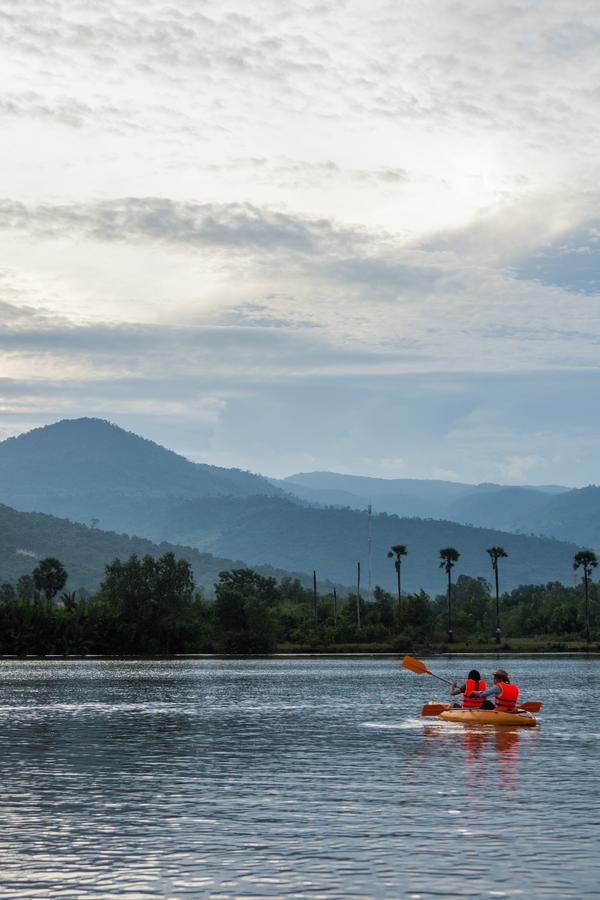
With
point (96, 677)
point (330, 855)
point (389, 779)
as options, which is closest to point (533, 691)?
point (96, 677)

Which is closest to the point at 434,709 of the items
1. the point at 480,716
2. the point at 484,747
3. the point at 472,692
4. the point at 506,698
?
the point at 472,692

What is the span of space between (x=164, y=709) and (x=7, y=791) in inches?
1802

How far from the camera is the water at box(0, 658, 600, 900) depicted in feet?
98.9

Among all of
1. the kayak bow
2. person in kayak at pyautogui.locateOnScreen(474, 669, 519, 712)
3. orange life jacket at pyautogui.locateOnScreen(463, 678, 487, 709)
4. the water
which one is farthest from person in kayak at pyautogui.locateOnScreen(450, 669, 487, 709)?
the water

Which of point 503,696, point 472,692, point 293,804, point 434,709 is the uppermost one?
point 472,692

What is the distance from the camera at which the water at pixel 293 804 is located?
98.9ft

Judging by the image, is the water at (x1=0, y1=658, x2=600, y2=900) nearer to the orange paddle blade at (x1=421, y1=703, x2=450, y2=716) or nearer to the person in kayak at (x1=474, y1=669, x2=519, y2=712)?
the orange paddle blade at (x1=421, y1=703, x2=450, y2=716)

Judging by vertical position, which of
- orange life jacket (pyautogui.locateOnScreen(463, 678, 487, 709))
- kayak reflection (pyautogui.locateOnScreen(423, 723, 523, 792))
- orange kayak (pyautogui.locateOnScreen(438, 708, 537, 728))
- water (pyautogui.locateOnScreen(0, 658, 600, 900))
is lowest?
kayak reflection (pyautogui.locateOnScreen(423, 723, 523, 792))

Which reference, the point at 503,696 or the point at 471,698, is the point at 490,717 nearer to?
the point at 503,696

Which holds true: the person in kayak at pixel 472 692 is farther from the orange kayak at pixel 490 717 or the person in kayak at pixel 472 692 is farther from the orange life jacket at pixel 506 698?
the orange life jacket at pixel 506 698

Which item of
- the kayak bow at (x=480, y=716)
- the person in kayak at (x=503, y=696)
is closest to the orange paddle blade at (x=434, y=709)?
the kayak bow at (x=480, y=716)

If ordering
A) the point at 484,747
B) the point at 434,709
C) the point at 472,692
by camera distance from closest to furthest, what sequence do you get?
the point at 484,747, the point at 472,692, the point at 434,709

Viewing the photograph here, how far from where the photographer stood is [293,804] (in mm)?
42000

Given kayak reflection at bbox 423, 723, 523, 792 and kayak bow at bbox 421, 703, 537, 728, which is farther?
kayak bow at bbox 421, 703, 537, 728
